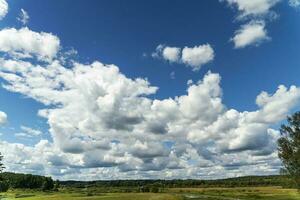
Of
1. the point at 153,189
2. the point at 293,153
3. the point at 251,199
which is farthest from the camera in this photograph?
the point at 153,189

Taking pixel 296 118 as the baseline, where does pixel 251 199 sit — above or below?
below

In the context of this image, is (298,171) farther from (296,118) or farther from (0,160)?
(0,160)

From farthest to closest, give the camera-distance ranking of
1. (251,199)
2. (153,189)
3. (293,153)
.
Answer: (153,189) < (251,199) < (293,153)

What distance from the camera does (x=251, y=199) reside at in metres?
111

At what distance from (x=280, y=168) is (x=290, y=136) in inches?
206

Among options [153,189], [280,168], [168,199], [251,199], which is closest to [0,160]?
[280,168]

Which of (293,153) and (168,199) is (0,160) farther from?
(168,199)

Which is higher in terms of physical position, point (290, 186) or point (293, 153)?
point (293, 153)

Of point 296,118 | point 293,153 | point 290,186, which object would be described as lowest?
point 290,186

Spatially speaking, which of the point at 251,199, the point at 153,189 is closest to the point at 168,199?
the point at 251,199

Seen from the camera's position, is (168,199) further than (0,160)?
Yes

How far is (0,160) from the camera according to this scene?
2586 inches

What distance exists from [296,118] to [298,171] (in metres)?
8.22

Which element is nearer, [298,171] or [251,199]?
[298,171]
